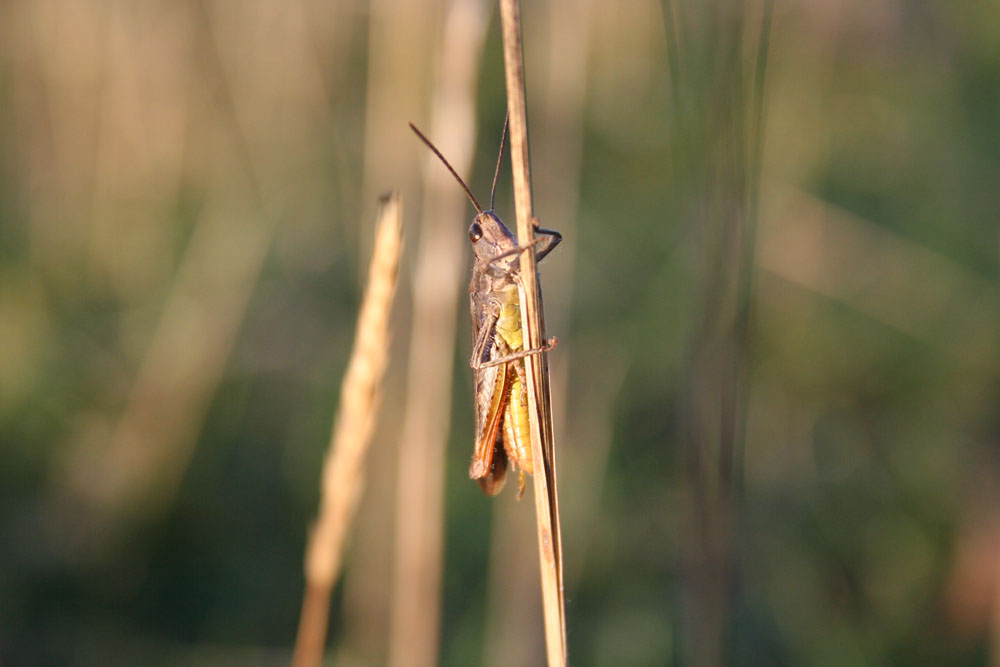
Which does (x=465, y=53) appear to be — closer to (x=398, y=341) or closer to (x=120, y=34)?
(x=398, y=341)

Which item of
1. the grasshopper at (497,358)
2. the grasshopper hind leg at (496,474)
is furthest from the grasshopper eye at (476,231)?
the grasshopper hind leg at (496,474)

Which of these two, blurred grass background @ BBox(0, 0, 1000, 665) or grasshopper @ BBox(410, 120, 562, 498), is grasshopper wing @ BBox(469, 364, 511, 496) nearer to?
grasshopper @ BBox(410, 120, 562, 498)

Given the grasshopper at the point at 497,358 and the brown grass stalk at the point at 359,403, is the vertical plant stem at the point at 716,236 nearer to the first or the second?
the grasshopper at the point at 497,358

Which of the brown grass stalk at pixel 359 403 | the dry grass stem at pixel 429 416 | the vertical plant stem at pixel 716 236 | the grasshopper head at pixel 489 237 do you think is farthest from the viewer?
the grasshopper head at pixel 489 237

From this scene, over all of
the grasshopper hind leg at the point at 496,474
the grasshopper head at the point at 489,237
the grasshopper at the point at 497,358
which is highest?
the grasshopper head at the point at 489,237

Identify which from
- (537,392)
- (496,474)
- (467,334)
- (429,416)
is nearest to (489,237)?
(429,416)

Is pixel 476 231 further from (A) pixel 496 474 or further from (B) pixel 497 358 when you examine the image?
(A) pixel 496 474

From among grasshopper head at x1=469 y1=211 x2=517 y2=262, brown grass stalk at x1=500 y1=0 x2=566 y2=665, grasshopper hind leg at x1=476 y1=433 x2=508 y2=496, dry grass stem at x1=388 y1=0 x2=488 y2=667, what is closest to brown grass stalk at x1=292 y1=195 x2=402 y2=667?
brown grass stalk at x1=500 y1=0 x2=566 y2=665
